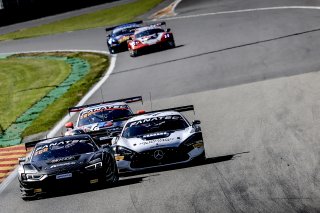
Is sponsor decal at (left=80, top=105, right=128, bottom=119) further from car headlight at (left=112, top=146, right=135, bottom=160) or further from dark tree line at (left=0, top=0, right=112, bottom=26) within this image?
dark tree line at (left=0, top=0, right=112, bottom=26)

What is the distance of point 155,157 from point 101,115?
521cm

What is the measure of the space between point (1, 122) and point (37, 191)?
45.5ft

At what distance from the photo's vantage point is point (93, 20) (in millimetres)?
58812

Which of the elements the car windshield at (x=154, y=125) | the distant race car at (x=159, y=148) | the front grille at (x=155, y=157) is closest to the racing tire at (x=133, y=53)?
the car windshield at (x=154, y=125)

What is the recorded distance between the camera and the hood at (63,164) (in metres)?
15.5

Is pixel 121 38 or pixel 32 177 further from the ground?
pixel 32 177

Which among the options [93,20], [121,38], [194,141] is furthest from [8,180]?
[93,20]

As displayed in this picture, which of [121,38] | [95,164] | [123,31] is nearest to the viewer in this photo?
[95,164]

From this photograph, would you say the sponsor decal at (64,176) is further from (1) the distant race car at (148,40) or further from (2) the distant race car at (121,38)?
(2) the distant race car at (121,38)

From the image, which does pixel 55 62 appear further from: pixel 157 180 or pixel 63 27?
pixel 157 180

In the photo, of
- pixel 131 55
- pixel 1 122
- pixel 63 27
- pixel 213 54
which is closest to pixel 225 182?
pixel 1 122

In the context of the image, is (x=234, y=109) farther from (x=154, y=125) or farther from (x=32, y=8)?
(x=32, y=8)

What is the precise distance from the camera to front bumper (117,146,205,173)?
648 inches

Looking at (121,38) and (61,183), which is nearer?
(61,183)
